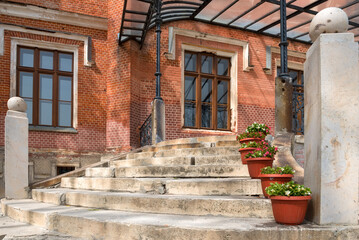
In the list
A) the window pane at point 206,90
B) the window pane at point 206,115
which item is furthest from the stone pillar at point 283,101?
the window pane at point 206,90

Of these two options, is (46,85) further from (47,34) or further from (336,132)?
(336,132)

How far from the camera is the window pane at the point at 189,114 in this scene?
34.9 feet

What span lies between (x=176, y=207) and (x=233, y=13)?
7981 mm

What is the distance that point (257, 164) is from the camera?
13.5 feet

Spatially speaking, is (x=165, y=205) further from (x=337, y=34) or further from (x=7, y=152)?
(x=7, y=152)

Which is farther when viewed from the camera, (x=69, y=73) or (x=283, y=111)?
(x=69, y=73)

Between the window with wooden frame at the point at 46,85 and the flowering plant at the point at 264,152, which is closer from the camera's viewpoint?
the flowering plant at the point at 264,152

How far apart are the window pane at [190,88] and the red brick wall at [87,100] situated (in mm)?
2511

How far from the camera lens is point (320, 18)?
3.25 metres

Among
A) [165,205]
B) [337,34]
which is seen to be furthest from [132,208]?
[337,34]

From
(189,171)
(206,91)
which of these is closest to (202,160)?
(189,171)

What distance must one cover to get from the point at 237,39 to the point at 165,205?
859 cm

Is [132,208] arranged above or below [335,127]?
below

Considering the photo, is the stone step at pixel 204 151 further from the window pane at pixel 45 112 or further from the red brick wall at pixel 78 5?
the red brick wall at pixel 78 5
